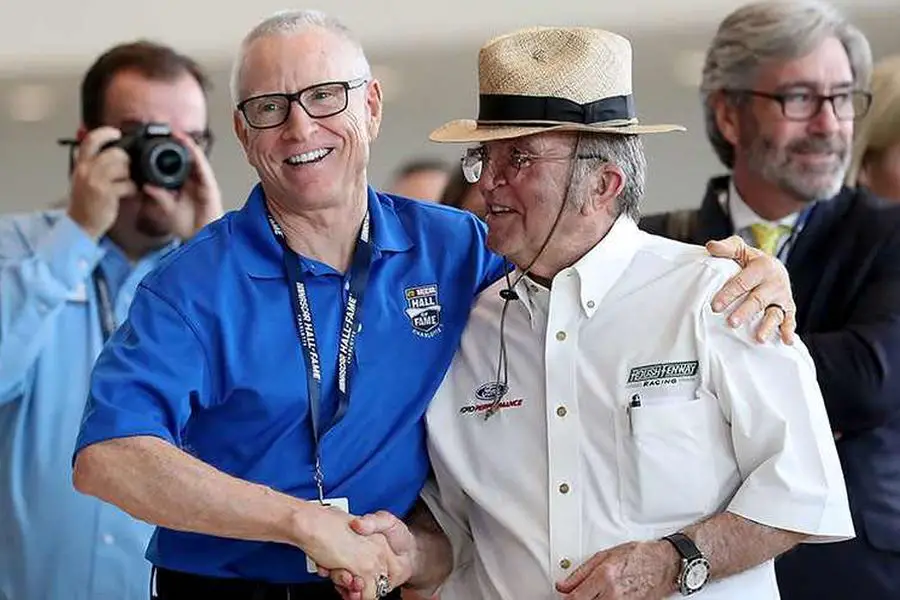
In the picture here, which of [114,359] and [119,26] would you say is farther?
[119,26]

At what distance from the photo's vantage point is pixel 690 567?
1798 mm

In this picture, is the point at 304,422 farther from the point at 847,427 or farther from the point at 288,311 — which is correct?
the point at 847,427

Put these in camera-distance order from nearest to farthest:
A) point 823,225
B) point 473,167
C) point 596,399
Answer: point 596,399
point 473,167
point 823,225

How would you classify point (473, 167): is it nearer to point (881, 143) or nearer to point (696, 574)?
point (696, 574)

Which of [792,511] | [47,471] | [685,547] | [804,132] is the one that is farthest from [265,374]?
[804,132]

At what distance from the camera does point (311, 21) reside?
201 centimetres

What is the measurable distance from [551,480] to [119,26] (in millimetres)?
2881

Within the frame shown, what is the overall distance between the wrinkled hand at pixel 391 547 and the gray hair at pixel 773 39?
116cm

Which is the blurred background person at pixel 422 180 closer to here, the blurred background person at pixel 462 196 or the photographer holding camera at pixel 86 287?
the blurred background person at pixel 462 196

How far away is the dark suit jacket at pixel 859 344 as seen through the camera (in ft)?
7.47

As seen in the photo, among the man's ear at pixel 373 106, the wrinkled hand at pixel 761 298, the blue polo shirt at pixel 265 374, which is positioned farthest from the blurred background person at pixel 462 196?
the wrinkled hand at pixel 761 298

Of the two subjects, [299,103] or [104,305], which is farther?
[104,305]

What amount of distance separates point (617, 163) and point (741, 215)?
749mm

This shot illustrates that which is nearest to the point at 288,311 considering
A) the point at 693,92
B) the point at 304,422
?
the point at 304,422
